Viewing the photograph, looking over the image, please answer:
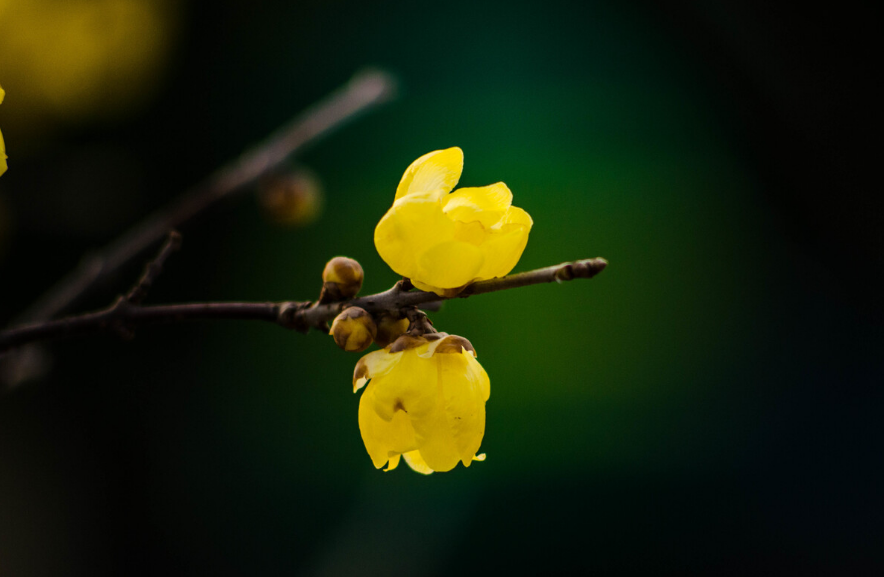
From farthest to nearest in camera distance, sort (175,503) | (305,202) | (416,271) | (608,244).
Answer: (175,503) → (608,244) → (305,202) → (416,271)

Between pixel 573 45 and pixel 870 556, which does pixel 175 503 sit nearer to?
pixel 573 45

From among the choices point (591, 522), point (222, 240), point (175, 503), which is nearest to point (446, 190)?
point (591, 522)

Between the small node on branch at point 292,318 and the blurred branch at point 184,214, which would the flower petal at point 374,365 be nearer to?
the small node on branch at point 292,318

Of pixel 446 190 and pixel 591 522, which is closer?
pixel 446 190

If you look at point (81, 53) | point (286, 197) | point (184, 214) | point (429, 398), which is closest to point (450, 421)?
point (429, 398)

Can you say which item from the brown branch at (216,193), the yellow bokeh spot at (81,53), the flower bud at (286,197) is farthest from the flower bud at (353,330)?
the yellow bokeh spot at (81,53)

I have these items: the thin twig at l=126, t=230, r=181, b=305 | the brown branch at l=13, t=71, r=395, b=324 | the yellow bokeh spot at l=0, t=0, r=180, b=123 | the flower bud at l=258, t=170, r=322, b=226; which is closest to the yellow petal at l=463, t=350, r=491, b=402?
the thin twig at l=126, t=230, r=181, b=305

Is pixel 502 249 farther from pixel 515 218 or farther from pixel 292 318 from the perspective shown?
pixel 292 318
